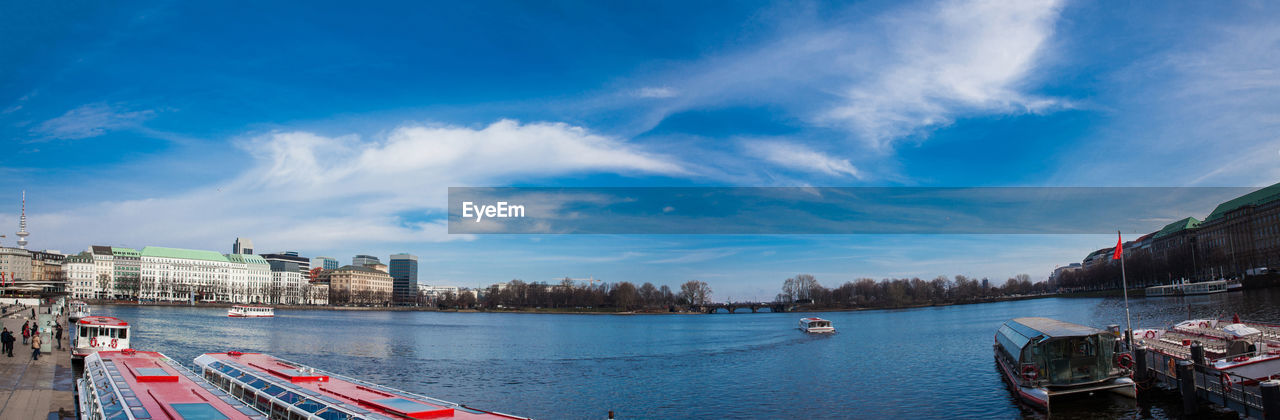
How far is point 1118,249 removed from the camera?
115 feet

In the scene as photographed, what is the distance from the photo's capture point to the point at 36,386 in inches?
1112

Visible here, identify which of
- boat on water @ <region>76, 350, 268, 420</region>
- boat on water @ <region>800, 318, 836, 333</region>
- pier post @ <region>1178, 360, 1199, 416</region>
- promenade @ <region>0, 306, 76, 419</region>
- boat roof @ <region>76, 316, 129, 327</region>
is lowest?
boat on water @ <region>800, 318, 836, 333</region>

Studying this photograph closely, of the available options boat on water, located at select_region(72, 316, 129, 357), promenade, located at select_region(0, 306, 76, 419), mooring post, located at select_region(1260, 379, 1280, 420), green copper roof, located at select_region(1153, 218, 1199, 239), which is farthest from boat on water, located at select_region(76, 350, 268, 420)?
green copper roof, located at select_region(1153, 218, 1199, 239)

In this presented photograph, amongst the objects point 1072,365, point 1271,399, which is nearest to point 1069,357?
point 1072,365

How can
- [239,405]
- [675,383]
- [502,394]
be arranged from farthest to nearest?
1. [675,383]
2. [502,394]
3. [239,405]

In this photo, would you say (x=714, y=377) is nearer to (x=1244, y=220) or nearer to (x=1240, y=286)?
(x=1240, y=286)

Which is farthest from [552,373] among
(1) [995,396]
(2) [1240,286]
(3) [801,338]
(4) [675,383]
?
(2) [1240,286]

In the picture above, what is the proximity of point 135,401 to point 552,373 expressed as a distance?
30451 millimetres

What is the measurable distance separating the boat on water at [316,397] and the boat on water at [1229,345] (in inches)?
1075

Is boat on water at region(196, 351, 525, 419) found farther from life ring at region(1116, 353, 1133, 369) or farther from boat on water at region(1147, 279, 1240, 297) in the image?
boat on water at region(1147, 279, 1240, 297)

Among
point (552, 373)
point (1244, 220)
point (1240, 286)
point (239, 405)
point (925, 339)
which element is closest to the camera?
point (239, 405)

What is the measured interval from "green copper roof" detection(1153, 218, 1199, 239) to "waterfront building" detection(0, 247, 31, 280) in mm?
282510

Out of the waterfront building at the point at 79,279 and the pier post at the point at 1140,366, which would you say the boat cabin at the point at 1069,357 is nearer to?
the pier post at the point at 1140,366

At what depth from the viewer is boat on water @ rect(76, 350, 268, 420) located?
56.1 feet
